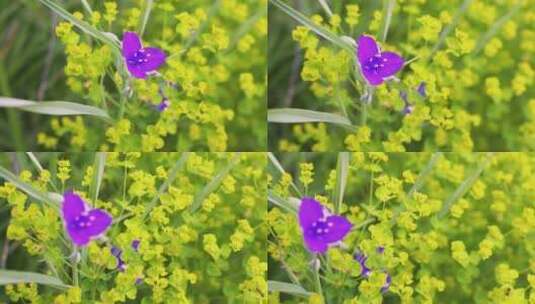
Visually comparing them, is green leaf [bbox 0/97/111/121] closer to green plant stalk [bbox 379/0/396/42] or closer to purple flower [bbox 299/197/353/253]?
purple flower [bbox 299/197/353/253]

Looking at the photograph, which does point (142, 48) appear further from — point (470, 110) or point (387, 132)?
point (470, 110)

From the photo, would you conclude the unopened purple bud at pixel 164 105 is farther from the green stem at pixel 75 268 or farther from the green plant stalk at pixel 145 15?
the green stem at pixel 75 268

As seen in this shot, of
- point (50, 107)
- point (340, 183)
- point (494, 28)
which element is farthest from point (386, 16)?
point (50, 107)

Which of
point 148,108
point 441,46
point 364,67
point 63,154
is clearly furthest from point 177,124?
point 441,46

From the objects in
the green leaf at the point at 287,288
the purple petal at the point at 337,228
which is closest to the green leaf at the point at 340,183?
the purple petal at the point at 337,228

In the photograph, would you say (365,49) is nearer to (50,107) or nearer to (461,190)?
(461,190)
